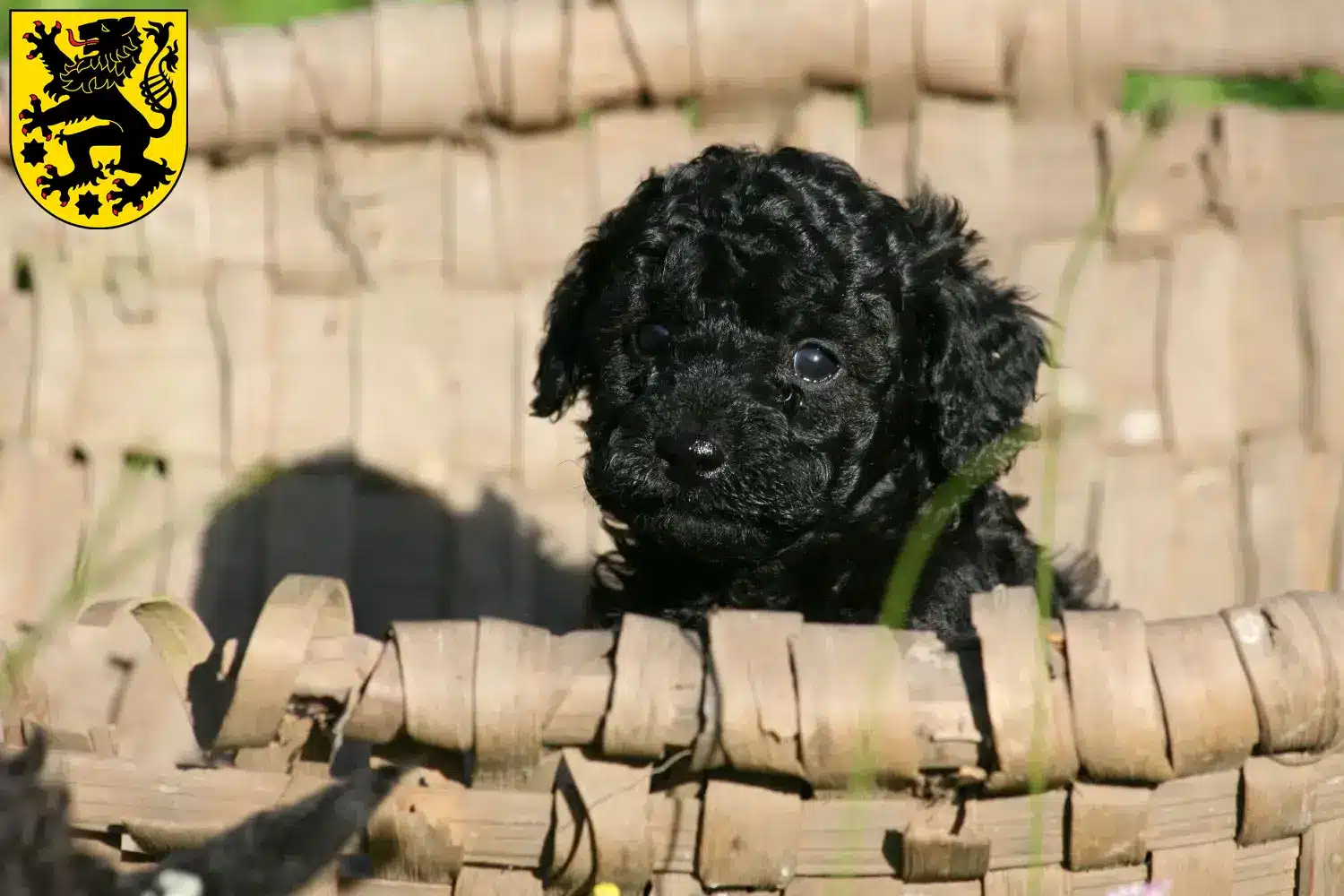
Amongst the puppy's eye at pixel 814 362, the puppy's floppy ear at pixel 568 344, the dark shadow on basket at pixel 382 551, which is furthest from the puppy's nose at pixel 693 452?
the dark shadow on basket at pixel 382 551

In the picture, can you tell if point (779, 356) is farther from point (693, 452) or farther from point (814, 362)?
point (693, 452)

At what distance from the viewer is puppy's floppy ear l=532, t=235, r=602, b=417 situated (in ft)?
11.6

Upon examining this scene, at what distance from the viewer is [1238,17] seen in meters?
4.72

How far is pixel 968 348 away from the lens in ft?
10.6

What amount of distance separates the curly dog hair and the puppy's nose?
2.67 feet

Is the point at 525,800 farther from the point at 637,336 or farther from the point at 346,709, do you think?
the point at 637,336

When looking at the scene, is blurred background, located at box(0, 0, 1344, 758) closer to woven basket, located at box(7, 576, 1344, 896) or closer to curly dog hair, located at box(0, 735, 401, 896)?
woven basket, located at box(7, 576, 1344, 896)

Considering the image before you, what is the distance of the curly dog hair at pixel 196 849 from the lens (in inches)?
68.7

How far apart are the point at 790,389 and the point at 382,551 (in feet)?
6.52

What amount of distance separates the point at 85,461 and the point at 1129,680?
321 centimetres

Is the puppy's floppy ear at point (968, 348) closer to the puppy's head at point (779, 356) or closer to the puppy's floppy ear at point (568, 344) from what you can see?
the puppy's head at point (779, 356)

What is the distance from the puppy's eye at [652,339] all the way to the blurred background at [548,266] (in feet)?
4.70

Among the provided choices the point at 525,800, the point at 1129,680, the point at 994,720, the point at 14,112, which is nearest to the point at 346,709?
the point at 525,800

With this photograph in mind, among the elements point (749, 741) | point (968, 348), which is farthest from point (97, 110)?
point (749, 741)
